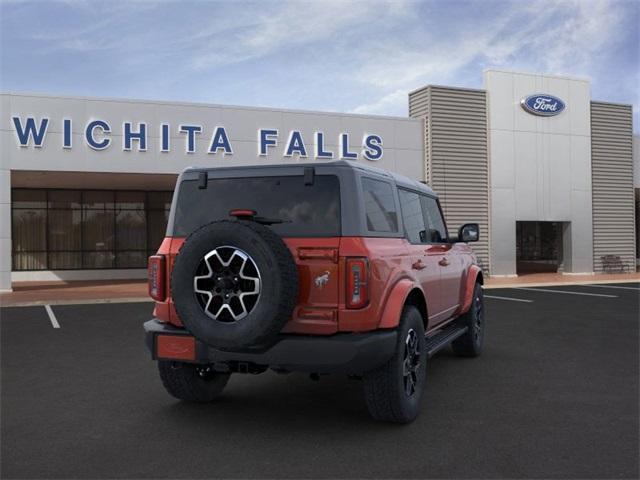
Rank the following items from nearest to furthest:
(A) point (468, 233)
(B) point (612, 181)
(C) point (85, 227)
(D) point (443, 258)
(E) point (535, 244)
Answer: (D) point (443, 258) < (A) point (468, 233) < (C) point (85, 227) < (B) point (612, 181) < (E) point (535, 244)

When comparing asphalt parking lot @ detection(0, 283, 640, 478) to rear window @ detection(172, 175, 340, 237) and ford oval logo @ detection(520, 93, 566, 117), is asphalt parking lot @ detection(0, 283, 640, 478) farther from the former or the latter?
ford oval logo @ detection(520, 93, 566, 117)

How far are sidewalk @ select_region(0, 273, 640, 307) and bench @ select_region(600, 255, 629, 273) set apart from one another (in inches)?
20.8

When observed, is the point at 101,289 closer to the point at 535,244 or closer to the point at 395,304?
the point at 395,304

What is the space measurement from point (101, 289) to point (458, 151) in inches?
491

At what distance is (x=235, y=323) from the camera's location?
14.2ft

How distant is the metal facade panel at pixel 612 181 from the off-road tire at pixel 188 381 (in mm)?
21582

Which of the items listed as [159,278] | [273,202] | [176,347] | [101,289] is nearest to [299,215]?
[273,202]

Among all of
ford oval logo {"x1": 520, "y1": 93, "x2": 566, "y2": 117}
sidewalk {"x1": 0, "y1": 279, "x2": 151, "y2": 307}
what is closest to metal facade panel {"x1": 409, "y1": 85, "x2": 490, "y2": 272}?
ford oval logo {"x1": 520, "y1": 93, "x2": 566, "y2": 117}

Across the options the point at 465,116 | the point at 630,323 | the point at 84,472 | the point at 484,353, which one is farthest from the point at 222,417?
the point at 465,116

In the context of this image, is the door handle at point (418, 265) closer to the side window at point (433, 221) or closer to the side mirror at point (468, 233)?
the side window at point (433, 221)

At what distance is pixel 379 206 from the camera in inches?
199

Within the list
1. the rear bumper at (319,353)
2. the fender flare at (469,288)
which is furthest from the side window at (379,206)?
the fender flare at (469,288)

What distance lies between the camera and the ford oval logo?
22.7m

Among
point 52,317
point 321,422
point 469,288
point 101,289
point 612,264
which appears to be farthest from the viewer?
point 612,264
